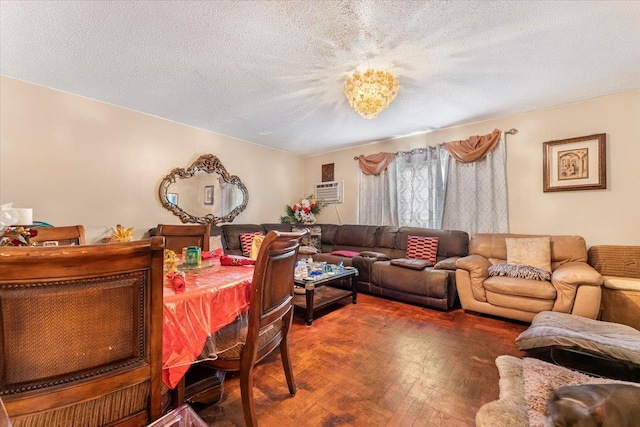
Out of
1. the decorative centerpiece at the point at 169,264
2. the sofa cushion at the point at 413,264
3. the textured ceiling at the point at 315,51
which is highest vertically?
the textured ceiling at the point at 315,51

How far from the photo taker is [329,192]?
17.2 ft

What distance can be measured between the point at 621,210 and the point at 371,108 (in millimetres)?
2937

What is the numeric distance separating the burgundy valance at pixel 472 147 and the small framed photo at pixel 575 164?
0.56m

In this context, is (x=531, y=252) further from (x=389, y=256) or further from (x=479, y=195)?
(x=389, y=256)

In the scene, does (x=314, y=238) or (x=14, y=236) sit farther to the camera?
(x=314, y=238)

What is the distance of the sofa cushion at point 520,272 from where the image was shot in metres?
2.55

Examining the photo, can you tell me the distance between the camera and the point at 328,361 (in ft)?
6.41

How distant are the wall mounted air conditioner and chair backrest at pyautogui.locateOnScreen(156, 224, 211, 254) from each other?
329 cm

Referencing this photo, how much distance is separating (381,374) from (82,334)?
175 centimetres

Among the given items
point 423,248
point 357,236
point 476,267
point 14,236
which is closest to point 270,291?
point 14,236

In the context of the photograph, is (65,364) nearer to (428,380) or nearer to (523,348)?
(428,380)

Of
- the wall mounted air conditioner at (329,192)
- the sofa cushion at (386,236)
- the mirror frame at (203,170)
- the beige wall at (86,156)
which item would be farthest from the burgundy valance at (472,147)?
the beige wall at (86,156)

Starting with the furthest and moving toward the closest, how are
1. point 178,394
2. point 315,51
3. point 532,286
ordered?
point 532,286, point 315,51, point 178,394

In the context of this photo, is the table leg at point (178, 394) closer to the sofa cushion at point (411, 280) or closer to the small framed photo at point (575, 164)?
the sofa cushion at point (411, 280)
